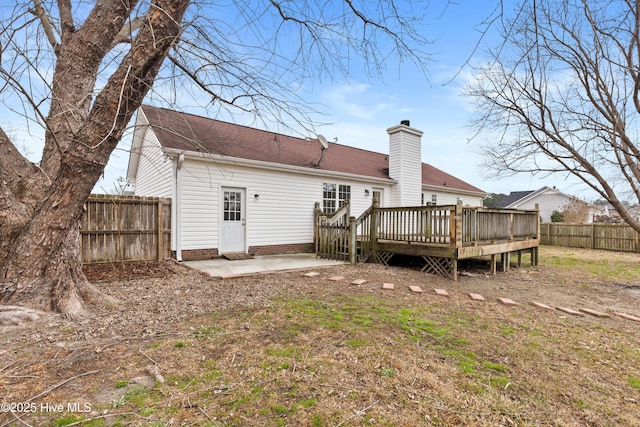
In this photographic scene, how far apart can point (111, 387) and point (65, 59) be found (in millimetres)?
3829

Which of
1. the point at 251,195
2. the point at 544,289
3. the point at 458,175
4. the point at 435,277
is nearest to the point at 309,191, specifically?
the point at 251,195

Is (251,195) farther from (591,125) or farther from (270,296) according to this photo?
(591,125)

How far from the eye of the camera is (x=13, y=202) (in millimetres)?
3396

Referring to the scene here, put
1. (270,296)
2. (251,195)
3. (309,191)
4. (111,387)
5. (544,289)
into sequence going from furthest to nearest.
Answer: (309,191) < (251,195) < (544,289) < (270,296) < (111,387)

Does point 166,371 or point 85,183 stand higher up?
point 85,183

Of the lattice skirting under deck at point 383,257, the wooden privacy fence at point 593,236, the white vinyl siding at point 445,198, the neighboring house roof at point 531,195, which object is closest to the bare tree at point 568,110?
the lattice skirting under deck at point 383,257

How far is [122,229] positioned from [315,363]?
21.0 ft

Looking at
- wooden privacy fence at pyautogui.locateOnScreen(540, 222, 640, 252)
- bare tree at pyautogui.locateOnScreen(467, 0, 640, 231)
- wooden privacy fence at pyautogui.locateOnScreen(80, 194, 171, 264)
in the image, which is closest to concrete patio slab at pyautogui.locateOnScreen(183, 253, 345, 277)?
wooden privacy fence at pyautogui.locateOnScreen(80, 194, 171, 264)

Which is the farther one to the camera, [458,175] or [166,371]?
Answer: [458,175]

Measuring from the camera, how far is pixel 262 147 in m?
11.0

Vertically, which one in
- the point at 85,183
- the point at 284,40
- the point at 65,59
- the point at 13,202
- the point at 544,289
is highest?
the point at 284,40

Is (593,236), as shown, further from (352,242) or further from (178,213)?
(178,213)

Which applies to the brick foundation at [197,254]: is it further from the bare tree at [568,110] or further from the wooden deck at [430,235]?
the bare tree at [568,110]

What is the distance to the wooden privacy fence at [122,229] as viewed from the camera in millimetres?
6844
